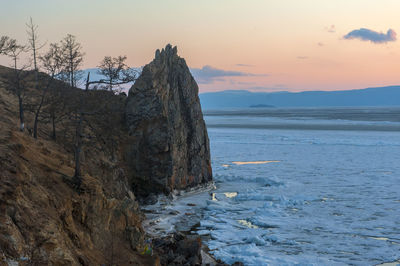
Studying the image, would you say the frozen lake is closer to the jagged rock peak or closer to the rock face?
the rock face

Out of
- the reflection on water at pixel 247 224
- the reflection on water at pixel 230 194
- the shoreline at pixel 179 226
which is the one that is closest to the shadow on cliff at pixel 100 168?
the shoreline at pixel 179 226

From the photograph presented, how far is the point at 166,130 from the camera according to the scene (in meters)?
30.8

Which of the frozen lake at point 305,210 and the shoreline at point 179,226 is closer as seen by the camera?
the shoreline at point 179,226

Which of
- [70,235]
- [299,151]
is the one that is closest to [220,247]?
[70,235]

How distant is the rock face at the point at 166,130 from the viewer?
3002 cm

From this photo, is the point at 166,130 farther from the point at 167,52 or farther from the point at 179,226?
the point at 179,226

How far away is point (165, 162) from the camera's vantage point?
30.2 m

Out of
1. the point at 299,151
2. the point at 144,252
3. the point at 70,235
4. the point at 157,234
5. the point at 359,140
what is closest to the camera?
the point at 70,235

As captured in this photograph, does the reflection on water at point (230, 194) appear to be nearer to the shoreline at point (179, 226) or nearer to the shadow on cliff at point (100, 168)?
the shoreline at point (179, 226)

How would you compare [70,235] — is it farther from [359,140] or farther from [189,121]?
[359,140]

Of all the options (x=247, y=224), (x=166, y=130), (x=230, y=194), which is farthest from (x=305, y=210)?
(x=166, y=130)

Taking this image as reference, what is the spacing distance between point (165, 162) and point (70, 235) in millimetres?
17835

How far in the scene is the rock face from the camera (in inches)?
1182

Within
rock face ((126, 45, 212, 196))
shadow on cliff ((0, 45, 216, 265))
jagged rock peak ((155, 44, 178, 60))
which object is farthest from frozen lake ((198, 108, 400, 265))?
jagged rock peak ((155, 44, 178, 60))
